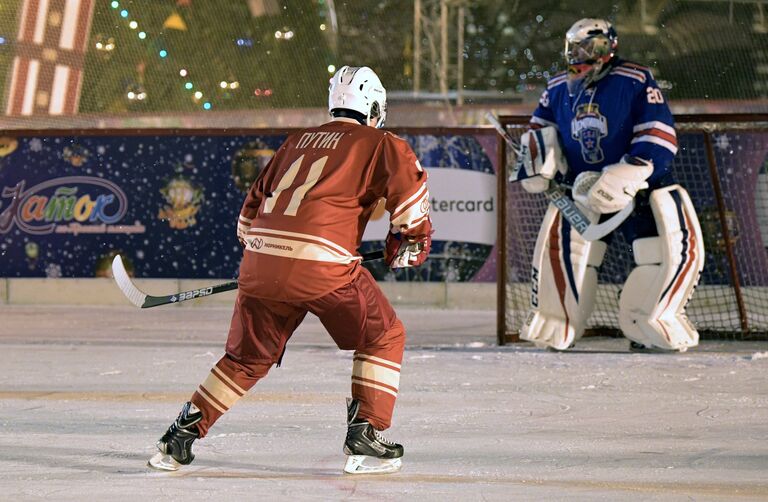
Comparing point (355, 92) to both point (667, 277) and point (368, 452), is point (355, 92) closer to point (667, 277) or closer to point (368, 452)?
point (368, 452)

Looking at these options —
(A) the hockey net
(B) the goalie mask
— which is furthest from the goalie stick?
(A) the hockey net

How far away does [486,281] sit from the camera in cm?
825

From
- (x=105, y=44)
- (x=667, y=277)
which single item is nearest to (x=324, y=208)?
(x=667, y=277)

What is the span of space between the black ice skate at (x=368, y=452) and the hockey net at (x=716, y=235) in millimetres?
3958

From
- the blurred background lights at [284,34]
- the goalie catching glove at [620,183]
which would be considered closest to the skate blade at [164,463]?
the goalie catching glove at [620,183]

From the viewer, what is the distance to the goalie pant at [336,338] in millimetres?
3311

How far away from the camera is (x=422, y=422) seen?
412cm

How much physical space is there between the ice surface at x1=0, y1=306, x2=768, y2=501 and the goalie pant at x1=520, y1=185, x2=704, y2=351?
0.42ft

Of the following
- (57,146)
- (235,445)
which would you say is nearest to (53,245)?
(57,146)

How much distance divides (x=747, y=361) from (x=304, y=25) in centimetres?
503

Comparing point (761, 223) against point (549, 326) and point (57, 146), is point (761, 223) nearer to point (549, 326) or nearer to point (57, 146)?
point (549, 326)

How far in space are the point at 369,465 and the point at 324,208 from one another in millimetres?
657

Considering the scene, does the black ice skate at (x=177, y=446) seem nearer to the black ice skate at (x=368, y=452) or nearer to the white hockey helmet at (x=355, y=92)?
the black ice skate at (x=368, y=452)

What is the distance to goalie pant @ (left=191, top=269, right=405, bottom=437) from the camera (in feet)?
10.9
